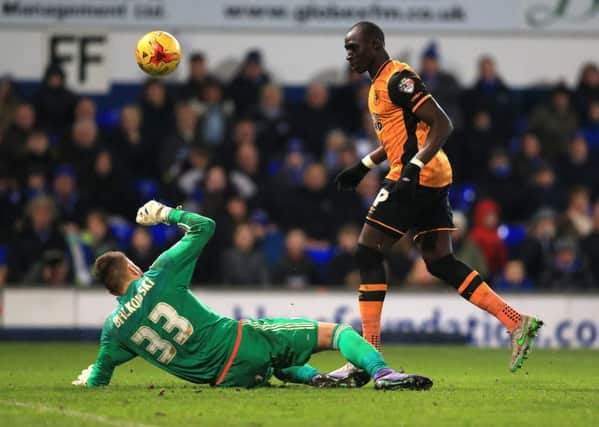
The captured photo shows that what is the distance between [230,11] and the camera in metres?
17.3

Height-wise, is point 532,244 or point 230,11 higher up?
point 230,11

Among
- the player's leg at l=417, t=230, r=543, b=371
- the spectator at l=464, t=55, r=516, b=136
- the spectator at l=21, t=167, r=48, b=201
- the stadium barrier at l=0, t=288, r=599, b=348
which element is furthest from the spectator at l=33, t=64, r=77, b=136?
the player's leg at l=417, t=230, r=543, b=371

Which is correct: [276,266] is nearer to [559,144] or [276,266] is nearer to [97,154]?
[97,154]

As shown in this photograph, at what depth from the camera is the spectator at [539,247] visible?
1570 centimetres

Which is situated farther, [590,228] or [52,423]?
[590,228]

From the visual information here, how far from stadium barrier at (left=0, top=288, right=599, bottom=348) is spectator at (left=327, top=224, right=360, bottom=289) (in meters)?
0.17

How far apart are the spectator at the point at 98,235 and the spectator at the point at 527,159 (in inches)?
206

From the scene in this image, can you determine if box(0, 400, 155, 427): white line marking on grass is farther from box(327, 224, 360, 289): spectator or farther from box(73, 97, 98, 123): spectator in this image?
box(73, 97, 98, 123): spectator

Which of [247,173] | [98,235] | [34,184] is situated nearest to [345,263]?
[247,173]

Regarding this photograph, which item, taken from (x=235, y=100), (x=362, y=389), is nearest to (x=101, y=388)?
(x=362, y=389)

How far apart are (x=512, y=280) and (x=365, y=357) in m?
7.90

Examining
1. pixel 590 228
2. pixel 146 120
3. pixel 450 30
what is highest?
pixel 450 30

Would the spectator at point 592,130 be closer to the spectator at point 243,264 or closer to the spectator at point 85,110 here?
the spectator at point 243,264

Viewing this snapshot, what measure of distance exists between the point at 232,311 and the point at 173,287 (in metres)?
7.47
